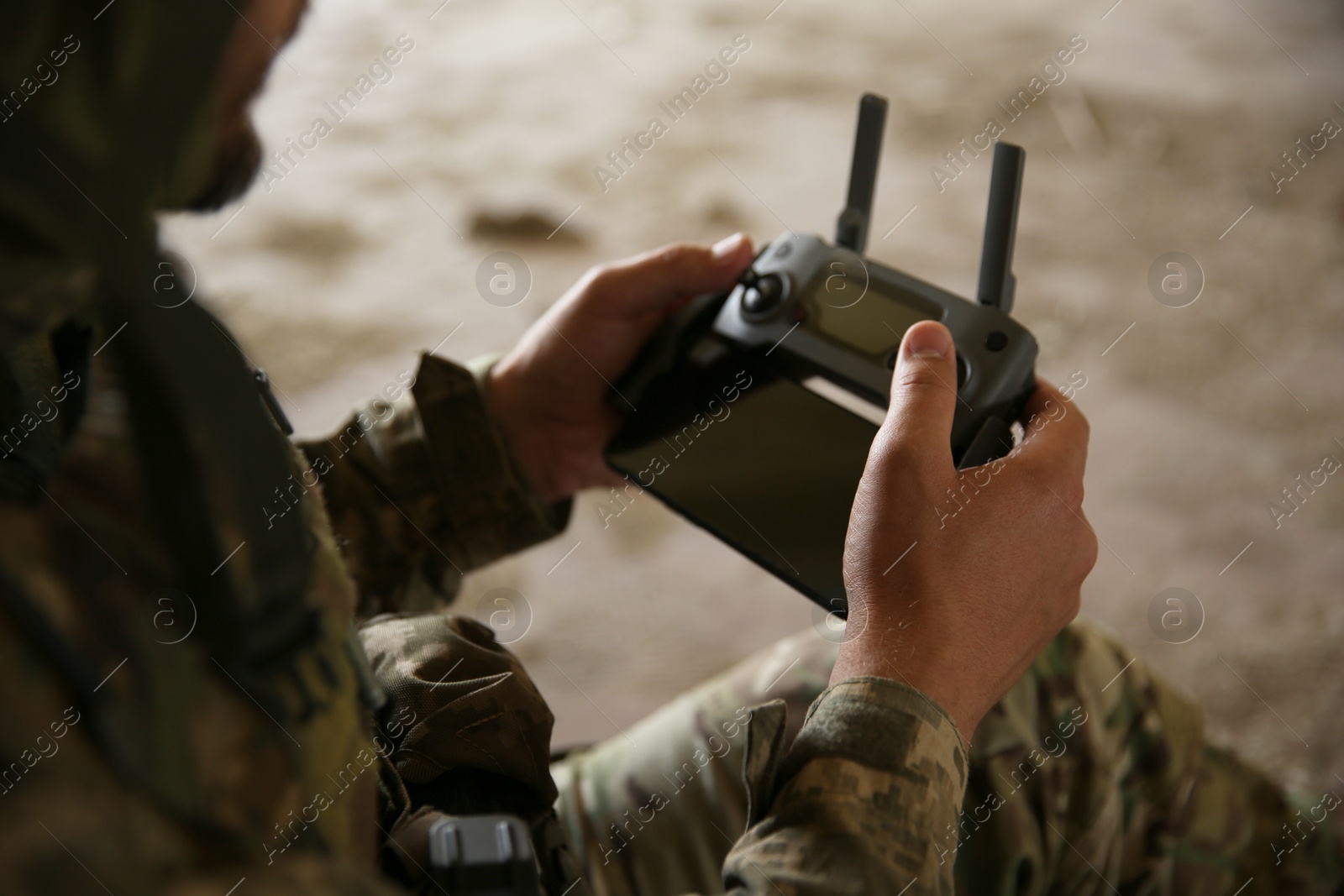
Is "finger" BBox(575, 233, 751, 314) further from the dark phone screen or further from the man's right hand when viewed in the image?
the man's right hand

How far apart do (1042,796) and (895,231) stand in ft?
3.99

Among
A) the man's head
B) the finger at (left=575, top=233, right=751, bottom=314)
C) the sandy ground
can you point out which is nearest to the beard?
the man's head

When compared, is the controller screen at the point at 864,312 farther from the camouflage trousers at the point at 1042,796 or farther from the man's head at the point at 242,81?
the man's head at the point at 242,81

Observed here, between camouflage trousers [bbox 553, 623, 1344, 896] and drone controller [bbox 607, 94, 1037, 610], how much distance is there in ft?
0.36

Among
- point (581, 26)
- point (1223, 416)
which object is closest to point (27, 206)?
point (1223, 416)

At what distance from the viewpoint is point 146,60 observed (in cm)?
29

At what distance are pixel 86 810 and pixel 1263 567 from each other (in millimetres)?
1258

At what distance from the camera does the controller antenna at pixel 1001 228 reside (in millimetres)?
642

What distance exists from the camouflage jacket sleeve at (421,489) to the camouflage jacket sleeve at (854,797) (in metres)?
0.33

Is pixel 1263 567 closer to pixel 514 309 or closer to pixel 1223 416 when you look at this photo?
pixel 1223 416

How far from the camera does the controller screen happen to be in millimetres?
654

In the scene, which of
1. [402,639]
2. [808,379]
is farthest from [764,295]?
[402,639]

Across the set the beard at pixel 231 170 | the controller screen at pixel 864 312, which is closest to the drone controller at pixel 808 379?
the controller screen at pixel 864 312

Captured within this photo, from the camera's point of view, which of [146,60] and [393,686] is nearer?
[146,60]
